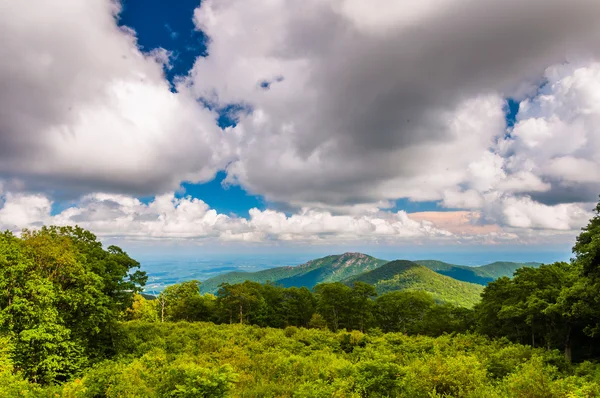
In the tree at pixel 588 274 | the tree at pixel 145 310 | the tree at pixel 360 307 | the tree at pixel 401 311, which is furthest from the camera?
the tree at pixel 145 310

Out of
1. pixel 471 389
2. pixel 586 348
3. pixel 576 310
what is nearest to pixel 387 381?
pixel 471 389

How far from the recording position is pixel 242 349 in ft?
93.6

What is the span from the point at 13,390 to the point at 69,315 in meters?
13.1

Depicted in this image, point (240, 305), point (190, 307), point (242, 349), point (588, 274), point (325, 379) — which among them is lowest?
point (190, 307)

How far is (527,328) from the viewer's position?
4388 cm

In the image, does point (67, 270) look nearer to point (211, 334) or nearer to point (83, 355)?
point (83, 355)

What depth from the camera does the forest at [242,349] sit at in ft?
49.7

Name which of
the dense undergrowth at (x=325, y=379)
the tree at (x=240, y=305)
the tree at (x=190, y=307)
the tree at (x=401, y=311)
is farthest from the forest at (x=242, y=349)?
the tree at (x=190, y=307)

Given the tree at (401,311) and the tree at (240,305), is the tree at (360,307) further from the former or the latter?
the tree at (240,305)

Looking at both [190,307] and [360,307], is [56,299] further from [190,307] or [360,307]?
[360,307]

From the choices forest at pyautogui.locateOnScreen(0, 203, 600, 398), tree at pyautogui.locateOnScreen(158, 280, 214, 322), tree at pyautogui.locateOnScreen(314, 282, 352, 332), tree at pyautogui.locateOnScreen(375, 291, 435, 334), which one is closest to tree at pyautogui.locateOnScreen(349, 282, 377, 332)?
tree at pyautogui.locateOnScreen(314, 282, 352, 332)

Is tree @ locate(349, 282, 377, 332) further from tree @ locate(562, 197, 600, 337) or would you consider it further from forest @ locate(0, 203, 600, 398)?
tree @ locate(562, 197, 600, 337)

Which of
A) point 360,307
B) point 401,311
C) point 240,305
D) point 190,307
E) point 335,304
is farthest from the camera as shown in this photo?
point 190,307

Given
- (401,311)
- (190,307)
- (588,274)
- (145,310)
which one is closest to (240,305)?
(190,307)
